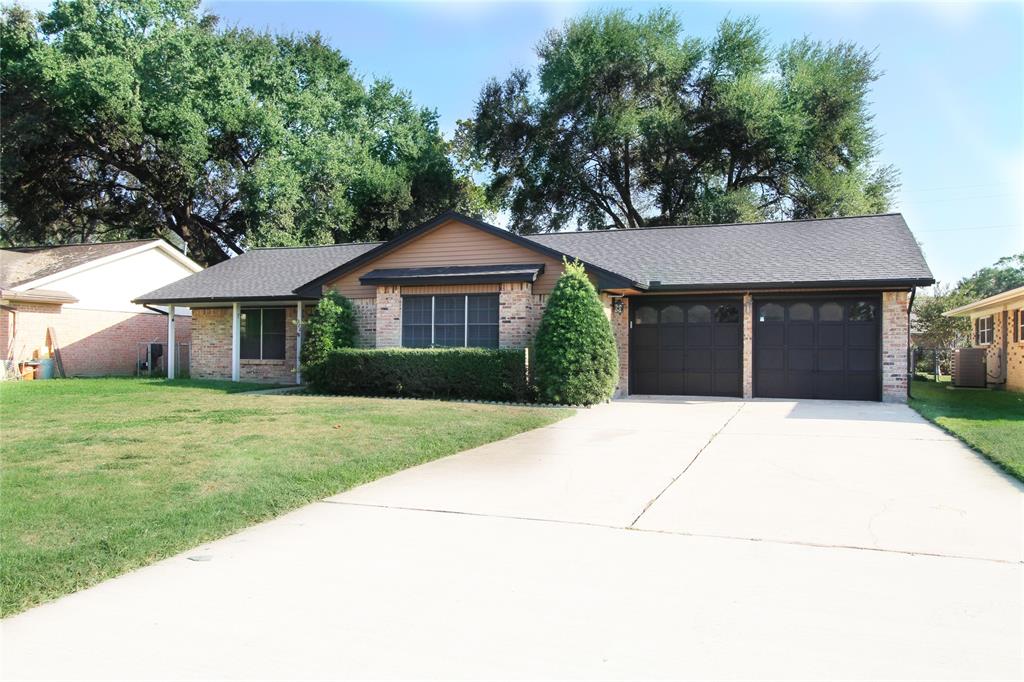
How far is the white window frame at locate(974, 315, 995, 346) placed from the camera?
871 inches

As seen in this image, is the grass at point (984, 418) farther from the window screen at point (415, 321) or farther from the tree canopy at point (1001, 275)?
the tree canopy at point (1001, 275)

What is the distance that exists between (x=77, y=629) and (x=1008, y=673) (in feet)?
13.7

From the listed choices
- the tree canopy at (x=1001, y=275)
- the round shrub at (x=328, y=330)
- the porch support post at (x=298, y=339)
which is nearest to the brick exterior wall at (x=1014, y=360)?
the round shrub at (x=328, y=330)

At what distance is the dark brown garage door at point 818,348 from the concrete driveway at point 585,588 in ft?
28.7

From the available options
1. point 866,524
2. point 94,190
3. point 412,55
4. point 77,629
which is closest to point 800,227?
point 412,55

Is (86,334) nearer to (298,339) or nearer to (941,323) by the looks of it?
(298,339)

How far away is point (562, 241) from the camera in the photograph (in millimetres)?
20594

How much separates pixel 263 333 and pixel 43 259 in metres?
10.1

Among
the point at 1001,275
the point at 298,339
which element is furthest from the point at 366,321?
the point at 1001,275

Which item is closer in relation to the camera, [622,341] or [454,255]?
[454,255]

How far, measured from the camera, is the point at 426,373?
15352mm

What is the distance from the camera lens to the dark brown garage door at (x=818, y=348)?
1523 centimetres

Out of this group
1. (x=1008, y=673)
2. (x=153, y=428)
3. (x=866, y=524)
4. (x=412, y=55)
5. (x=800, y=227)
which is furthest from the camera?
(x=800, y=227)

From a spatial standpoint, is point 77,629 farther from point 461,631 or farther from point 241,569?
point 461,631
